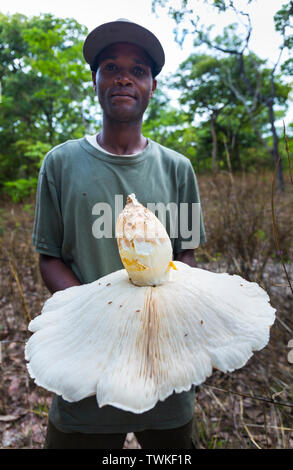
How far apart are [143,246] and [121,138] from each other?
2.78 feet

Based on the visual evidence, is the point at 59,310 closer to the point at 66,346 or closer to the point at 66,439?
the point at 66,346

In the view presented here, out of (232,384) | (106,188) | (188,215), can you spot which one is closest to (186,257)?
(188,215)

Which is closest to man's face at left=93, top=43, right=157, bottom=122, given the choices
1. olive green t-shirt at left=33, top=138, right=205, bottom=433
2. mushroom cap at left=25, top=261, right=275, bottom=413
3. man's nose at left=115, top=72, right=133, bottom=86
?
man's nose at left=115, top=72, right=133, bottom=86

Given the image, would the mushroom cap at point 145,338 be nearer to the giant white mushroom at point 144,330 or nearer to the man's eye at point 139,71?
the giant white mushroom at point 144,330

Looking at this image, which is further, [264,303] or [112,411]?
[112,411]

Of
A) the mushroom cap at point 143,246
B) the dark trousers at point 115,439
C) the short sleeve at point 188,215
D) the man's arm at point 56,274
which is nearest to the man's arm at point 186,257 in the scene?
the short sleeve at point 188,215

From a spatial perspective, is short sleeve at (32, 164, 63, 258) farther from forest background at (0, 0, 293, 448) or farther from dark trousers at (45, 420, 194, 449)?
dark trousers at (45, 420, 194, 449)

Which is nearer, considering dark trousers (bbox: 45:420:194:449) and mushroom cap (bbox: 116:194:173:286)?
mushroom cap (bbox: 116:194:173:286)

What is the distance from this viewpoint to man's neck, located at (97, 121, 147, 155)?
55.4 inches

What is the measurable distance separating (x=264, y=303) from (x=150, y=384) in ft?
1.36

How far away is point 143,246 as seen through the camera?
30.8 inches

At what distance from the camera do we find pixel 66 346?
73 centimetres

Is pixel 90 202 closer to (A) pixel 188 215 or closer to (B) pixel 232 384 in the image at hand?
(A) pixel 188 215
